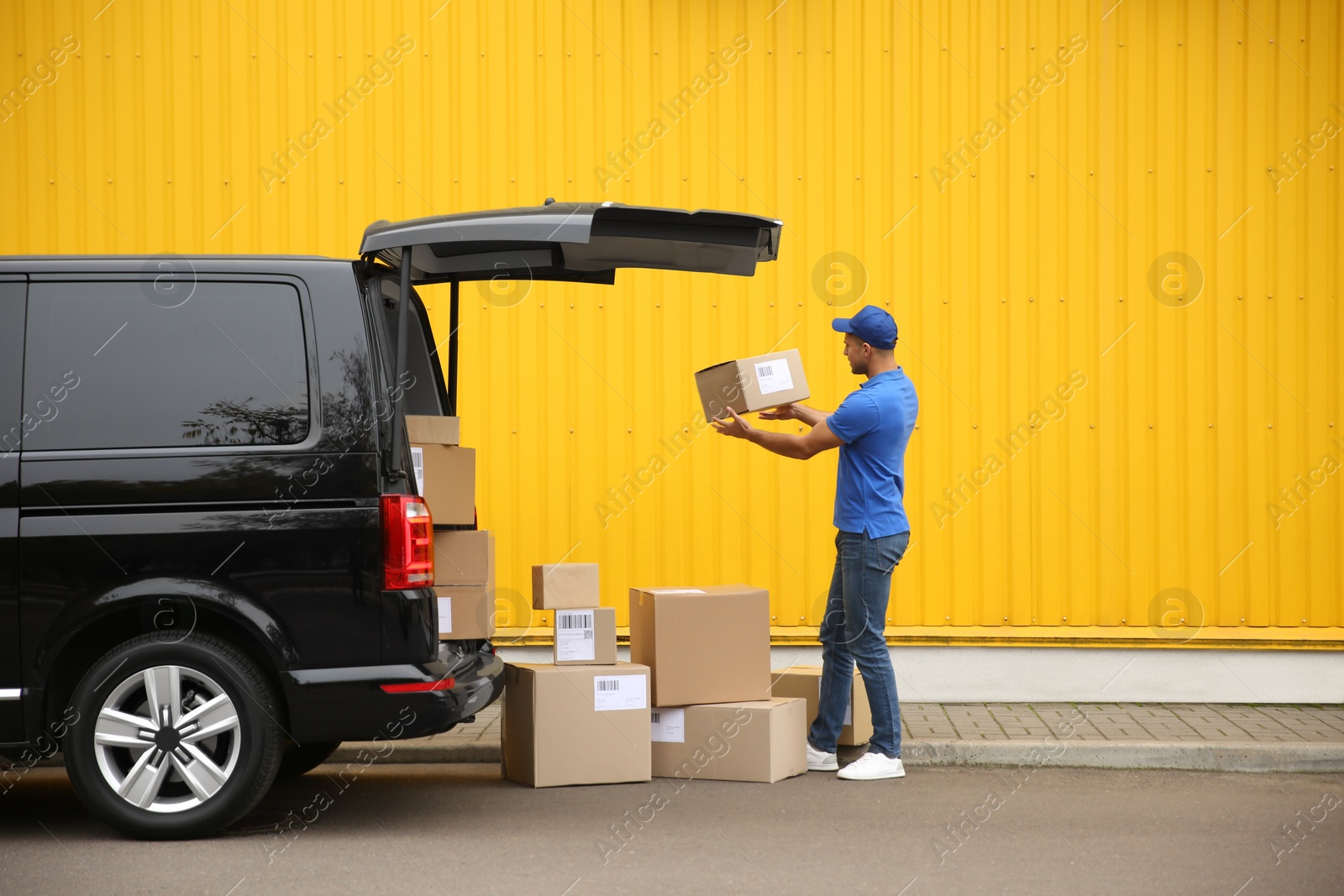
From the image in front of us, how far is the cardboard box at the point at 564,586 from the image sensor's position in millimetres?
5801

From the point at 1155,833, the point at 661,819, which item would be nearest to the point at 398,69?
the point at 661,819

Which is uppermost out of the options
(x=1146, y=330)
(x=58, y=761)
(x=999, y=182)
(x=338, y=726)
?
(x=999, y=182)

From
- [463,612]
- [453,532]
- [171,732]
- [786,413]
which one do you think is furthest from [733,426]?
[171,732]

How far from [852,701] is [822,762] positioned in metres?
0.34

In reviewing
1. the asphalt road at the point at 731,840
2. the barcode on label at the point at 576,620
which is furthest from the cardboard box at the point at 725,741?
the barcode on label at the point at 576,620

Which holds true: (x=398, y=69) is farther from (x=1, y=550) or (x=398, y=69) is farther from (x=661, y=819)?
(x=661, y=819)

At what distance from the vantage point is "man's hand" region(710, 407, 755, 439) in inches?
229

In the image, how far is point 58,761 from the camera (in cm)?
630

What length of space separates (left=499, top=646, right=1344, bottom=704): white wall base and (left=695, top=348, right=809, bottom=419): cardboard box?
7.66ft

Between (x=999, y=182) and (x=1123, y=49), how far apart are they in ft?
3.72

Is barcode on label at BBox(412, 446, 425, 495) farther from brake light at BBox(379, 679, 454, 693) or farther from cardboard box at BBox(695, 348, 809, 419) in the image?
cardboard box at BBox(695, 348, 809, 419)

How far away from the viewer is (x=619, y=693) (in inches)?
226

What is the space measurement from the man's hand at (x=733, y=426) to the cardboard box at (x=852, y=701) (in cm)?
132

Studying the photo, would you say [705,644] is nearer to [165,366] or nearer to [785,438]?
[785,438]
